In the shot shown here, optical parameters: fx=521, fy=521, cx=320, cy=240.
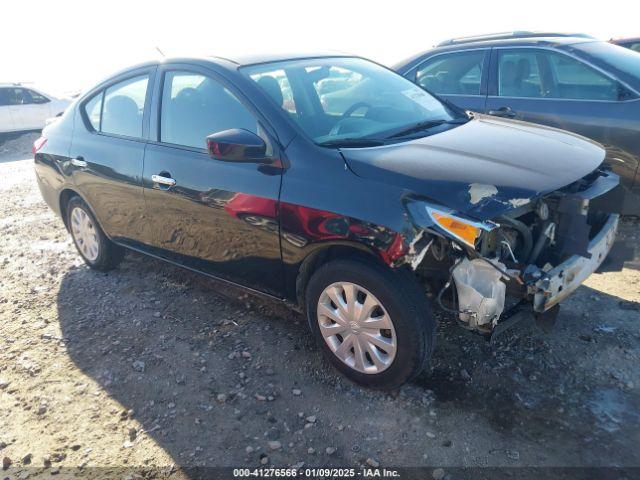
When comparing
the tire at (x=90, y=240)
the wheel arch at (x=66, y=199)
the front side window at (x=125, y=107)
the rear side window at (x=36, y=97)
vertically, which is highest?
the front side window at (x=125, y=107)

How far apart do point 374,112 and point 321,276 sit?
1.21 meters

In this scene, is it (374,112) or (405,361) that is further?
(374,112)

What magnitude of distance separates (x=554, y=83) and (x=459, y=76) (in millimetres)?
954

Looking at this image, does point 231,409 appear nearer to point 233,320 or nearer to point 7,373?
point 233,320

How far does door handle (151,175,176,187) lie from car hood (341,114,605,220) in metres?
1.27

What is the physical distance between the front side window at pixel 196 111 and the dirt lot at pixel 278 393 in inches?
51.4

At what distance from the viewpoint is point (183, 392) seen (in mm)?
2996

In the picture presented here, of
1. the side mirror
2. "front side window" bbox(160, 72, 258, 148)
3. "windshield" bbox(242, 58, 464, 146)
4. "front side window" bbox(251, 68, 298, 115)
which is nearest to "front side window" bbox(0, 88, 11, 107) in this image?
"front side window" bbox(160, 72, 258, 148)

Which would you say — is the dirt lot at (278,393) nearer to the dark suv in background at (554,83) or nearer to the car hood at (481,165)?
the car hood at (481,165)

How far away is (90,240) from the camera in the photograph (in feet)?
15.1

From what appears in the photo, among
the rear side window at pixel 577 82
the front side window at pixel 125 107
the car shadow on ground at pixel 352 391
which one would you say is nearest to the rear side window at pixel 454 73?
the rear side window at pixel 577 82

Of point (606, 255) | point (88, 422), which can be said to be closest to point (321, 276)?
point (88, 422)

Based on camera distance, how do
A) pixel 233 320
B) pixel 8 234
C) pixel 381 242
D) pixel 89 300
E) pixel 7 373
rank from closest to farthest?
pixel 381 242
pixel 7 373
pixel 233 320
pixel 89 300
pixel 8 234

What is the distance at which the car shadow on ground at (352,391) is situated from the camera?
249cm
